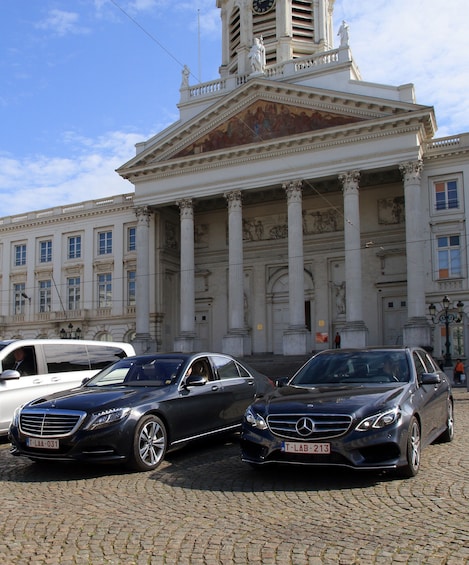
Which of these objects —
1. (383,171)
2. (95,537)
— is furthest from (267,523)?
(383,171)

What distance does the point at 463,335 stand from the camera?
33.8m

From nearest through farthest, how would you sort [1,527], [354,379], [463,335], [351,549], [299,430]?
[351,549], [1,527], [299,430], [354,379], [463,335]

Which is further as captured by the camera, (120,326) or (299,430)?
(120,326)

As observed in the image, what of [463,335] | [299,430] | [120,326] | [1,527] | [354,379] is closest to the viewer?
[1,527]

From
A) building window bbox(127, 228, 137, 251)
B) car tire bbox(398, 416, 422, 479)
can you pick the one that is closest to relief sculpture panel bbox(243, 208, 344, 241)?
building window bbox(127, 228, 137, 251)

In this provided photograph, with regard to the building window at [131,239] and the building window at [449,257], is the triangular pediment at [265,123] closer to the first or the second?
the building window at [131,239]

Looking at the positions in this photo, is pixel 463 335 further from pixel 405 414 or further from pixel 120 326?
pixel 405 414

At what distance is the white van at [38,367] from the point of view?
11.0m

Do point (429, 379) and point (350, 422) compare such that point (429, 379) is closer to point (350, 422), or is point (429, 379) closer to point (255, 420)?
point (350, 422)

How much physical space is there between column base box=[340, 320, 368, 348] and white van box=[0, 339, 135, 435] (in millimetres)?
21884

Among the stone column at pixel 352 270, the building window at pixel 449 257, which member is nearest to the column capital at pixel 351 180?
the stone column at pixel 352 270

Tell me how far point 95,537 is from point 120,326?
130 feet

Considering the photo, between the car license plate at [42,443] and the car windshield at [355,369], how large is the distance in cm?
334

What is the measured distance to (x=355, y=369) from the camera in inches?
350
